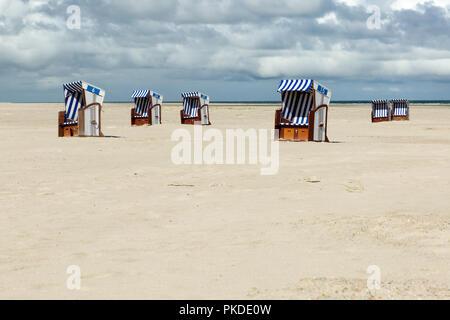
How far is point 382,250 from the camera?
18.4 ft

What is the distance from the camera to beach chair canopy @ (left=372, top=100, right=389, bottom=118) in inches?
1346

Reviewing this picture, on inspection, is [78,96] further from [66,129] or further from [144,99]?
[144,99]

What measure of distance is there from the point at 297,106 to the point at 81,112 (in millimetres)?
7366

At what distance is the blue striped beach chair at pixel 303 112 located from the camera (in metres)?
18.7

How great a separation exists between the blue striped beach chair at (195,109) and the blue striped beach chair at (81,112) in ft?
37.5

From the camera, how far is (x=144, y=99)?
104ft

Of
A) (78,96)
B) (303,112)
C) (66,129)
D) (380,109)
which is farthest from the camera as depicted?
(380,109)

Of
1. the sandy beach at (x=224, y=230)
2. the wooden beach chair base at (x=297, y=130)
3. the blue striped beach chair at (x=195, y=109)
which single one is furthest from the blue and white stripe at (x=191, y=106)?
the sandy beach at (x=224, y=230)

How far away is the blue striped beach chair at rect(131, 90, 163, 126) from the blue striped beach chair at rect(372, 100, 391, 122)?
12487mm

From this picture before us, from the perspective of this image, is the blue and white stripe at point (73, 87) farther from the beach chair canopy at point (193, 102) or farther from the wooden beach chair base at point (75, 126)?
the beach chair canopy at point (193, 102)

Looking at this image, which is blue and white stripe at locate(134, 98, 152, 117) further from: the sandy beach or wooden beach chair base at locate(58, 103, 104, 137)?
the sandy beach

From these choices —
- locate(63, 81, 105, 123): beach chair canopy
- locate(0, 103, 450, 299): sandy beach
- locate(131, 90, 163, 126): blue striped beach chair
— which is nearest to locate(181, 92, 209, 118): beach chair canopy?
locate(131, 90, 163, 126): blue striped beach chair

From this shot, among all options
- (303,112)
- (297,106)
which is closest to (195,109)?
(297,106)
